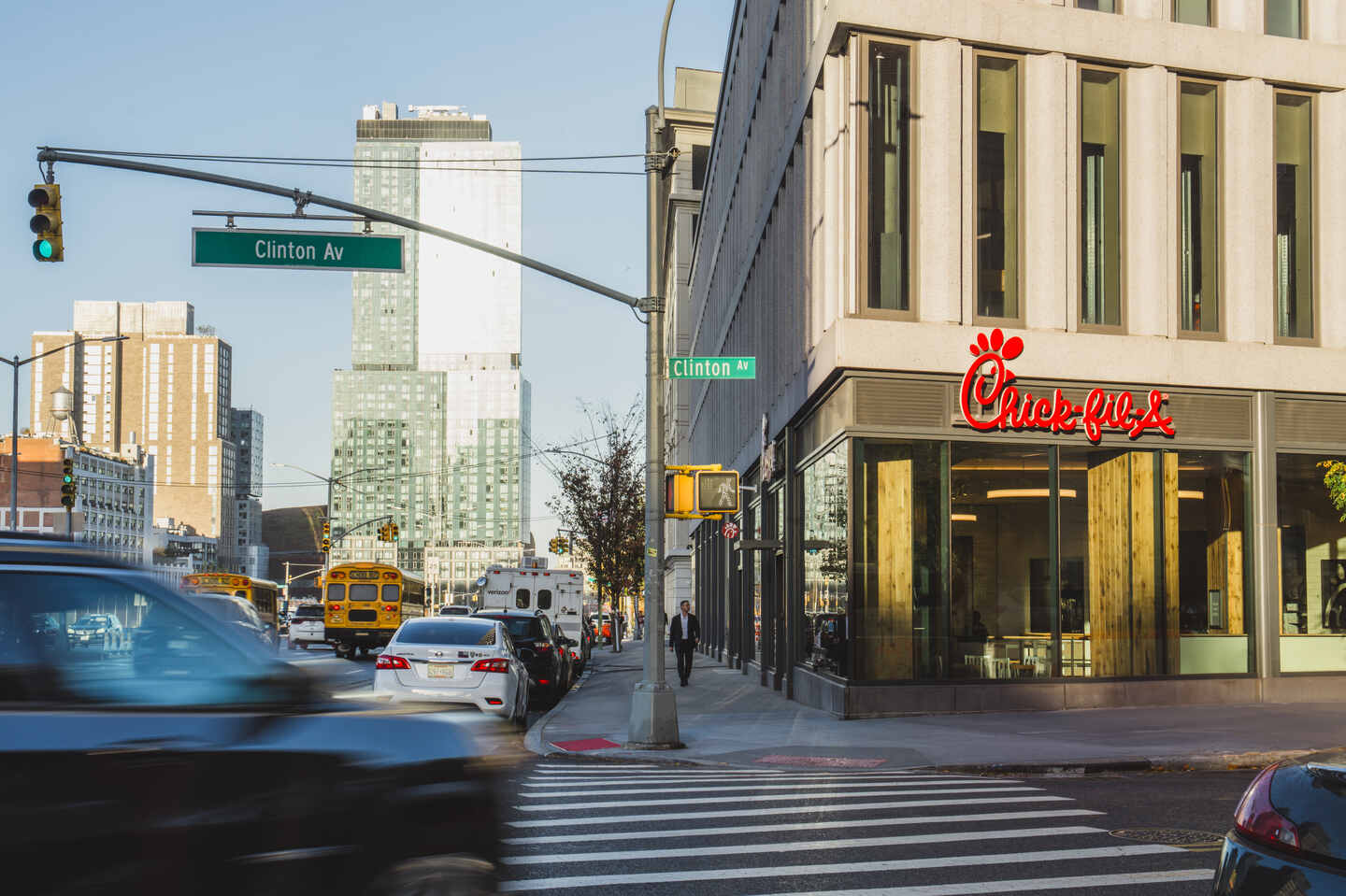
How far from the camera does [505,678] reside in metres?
17.1

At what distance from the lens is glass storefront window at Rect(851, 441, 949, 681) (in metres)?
19.3

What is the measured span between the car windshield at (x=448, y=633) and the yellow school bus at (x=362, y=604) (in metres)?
32.1

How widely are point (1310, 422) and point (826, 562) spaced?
8.44m

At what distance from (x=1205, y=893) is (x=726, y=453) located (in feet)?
104

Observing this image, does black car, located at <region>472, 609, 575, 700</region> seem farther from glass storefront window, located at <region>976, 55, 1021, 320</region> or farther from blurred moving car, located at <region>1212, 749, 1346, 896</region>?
blurred moving car, located at <region>1212, 749, 1346, 896</region>

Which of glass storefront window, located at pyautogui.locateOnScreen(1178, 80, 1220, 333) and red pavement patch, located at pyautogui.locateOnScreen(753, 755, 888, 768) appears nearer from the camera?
red pavement patch, located at pyautogui.locateOnScreen(753, 755, 888, 768)

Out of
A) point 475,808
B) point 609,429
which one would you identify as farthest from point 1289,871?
point 609,429

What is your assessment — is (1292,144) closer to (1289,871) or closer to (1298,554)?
(1298,554)

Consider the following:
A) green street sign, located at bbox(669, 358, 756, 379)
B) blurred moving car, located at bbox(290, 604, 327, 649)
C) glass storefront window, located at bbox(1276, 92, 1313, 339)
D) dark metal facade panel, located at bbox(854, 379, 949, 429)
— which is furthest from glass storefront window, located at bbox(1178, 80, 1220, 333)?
blurred moving car, located at bbox(290, 604, 327, 649)

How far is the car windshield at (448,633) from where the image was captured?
56.0 feet

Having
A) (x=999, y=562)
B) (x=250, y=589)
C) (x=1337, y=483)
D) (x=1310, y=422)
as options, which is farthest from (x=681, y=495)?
(x=250, y=589)

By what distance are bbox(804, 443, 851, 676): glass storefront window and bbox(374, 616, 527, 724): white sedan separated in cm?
527

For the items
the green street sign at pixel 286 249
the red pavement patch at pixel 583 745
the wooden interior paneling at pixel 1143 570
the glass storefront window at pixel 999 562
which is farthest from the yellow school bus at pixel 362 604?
the green street sign at pixel 286 249

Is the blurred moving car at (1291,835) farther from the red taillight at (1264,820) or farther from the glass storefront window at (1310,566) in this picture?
the glass storefront window at (1310,566)
